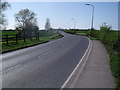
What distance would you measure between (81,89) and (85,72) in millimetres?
3161

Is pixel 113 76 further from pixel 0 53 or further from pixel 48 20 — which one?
pixel 48 20

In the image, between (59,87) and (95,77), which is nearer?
(59,87)

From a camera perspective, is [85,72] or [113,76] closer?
[113,76]

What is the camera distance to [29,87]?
7637mm

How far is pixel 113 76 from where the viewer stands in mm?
9586

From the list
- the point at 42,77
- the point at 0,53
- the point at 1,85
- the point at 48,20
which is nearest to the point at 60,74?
the point at 42,77

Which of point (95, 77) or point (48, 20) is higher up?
point (48, 20)

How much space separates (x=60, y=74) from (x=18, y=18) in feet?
236

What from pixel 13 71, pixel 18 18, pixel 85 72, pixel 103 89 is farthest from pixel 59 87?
pixel 18 18

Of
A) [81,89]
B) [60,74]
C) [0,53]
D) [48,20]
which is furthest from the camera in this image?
[48,20]

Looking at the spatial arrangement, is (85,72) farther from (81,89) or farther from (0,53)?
(0,53)

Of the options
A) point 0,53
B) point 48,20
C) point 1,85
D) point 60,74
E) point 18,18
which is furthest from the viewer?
point 48,20

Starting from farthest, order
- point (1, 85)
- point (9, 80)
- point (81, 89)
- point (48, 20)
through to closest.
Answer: point (48, 20) < point (9, 80) < point (1, 85) < point (81, 89)

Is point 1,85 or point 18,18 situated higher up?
point 18,18
